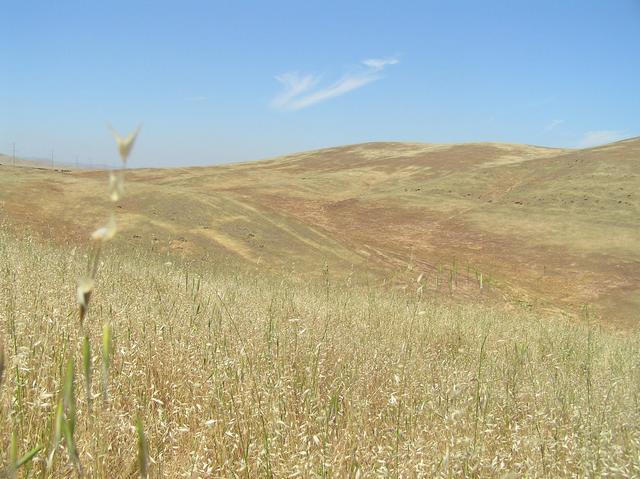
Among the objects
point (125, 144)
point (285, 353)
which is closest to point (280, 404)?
point (285, 353)

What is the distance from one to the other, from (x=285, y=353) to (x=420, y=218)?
36.8m

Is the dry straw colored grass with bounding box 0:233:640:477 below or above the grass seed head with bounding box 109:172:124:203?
below

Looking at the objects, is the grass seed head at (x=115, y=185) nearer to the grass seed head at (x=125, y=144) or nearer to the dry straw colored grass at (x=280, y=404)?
the grass seed head at (x=125, y=144)

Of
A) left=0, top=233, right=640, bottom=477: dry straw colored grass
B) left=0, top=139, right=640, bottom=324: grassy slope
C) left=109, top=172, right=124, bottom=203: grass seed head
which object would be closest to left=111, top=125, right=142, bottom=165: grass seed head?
left=109, top=172, right=124, bottom=203: grass seed head

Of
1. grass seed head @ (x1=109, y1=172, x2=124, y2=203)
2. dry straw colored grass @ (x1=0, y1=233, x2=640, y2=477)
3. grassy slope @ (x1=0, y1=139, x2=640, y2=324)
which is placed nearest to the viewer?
grass seed head @ (x1=109, y1=172, x2=124, y2=203)

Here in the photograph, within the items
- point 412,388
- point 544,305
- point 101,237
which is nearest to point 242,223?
point 544,305

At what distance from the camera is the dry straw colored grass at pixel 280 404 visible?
8.62 feet

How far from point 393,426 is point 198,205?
2209cm

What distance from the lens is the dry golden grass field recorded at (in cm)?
267

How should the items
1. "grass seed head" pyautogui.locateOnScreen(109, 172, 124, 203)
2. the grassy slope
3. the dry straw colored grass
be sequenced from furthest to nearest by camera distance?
1. the grassy slope
2. the dry straw colored grass
3. "grass seed head" pyautogui.locateOnScreen(109, 172, 124, 203)

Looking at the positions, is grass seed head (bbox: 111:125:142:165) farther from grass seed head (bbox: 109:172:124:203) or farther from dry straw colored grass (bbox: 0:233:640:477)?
dry straw colored grass (bbox: 0:233:640:477)

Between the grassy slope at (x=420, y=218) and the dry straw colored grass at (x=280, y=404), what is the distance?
367 centimetres

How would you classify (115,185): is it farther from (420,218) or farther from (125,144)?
(420,218)

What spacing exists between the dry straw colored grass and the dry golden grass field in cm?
2
